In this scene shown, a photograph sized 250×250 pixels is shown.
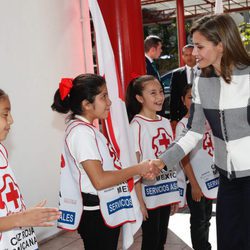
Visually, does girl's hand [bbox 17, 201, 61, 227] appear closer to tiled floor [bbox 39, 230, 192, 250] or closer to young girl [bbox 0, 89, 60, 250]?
young girl [bbox 0, 89, 60, 250]

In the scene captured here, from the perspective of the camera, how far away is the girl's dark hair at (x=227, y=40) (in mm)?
2104

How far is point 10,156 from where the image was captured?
11.2 feet

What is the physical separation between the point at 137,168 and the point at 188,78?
106 inches

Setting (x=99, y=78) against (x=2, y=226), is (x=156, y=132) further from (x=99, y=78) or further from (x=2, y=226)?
(x=2, y=226)

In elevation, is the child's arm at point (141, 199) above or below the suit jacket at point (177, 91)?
below

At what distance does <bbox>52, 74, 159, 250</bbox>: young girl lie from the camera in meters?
2.09

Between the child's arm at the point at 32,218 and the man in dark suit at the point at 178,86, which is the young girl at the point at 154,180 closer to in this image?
the child's arm at the point at 32,218

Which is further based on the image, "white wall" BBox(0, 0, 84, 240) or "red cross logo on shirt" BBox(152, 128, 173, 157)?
"white wall" BBox(0, 0, 84, 240)

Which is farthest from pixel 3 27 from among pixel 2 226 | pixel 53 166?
pixel 2 226

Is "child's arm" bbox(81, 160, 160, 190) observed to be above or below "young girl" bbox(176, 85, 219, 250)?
above

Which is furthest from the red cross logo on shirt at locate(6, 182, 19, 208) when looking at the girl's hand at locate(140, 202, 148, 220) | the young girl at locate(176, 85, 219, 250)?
the young girl at locate(176, 85, 219, 250)

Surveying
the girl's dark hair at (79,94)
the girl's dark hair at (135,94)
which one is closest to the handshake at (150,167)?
the girl's dark hair at (79,94)

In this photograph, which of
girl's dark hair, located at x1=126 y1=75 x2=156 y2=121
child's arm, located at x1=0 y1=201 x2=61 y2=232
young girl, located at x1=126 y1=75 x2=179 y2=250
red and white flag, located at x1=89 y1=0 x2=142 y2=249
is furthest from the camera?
girl's dark hair, located at x1=126 y1=75 x2=156 y2=121

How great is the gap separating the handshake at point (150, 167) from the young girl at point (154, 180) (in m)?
0.23
